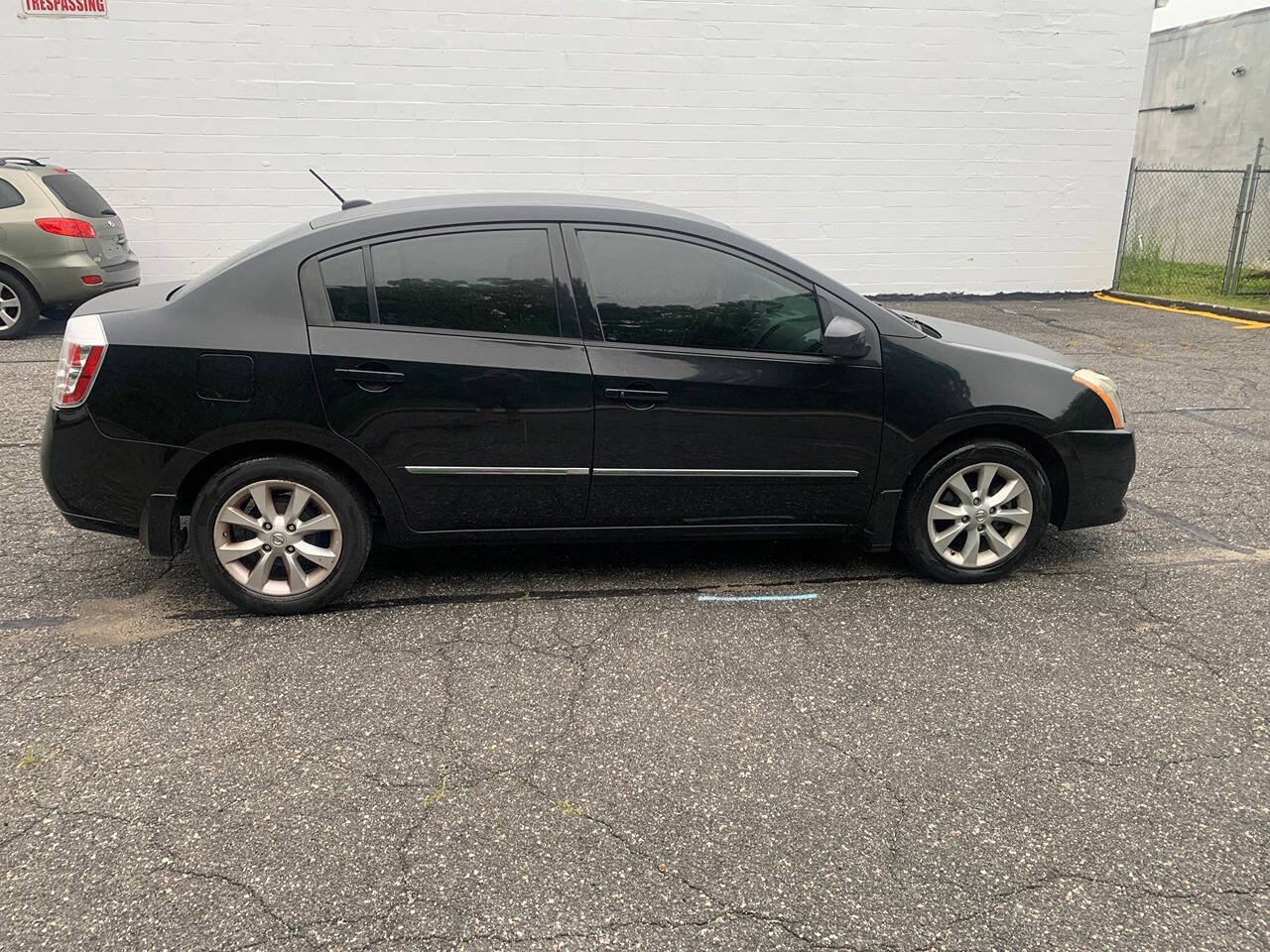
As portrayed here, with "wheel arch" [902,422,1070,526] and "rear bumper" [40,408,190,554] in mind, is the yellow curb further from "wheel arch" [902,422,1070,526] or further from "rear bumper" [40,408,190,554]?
"rear bumper" [40,408,190,554]

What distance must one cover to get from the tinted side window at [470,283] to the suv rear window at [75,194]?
742 cm

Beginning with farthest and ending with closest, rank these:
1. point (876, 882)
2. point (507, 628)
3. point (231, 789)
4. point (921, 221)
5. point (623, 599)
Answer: point (921, 221) < point (623, 599) < point (507, 628) < point (231, 789) < point (876, 882)

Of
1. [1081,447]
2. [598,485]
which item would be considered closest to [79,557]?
[598,485]

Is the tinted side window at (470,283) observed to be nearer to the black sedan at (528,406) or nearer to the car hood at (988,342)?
the black sedan at (528,406)

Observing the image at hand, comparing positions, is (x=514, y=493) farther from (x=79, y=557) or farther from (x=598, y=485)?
(x=79, y=557)

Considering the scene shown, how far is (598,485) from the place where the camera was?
13.1ft

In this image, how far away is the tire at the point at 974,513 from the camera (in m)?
4.20

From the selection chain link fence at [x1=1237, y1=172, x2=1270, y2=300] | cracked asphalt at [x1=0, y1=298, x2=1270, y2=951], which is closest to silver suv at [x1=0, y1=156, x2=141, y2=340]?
cracked asphalt at [x1=0, y1=298, x2=1270, y2=951]

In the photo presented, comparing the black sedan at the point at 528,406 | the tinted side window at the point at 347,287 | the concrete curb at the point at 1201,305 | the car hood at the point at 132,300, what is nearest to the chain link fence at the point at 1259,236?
the concrete curb at the point at 1201,305

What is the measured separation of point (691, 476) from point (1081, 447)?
1722mm

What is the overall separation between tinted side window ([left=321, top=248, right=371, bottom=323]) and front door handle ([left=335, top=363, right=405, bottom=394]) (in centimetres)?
20

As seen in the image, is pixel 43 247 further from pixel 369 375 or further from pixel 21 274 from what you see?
pixel 369 375

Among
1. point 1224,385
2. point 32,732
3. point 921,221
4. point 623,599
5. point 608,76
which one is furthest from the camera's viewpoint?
point 921,221

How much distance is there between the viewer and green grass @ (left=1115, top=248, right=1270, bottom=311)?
43.3 ft
